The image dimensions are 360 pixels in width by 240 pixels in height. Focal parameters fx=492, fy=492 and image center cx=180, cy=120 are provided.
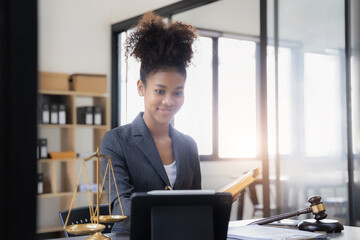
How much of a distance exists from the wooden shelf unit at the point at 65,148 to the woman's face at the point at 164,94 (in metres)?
3.30

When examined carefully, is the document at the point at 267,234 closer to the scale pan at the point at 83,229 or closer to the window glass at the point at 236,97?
the scale pan at the point at 83,229

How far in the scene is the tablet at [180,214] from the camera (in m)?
1.12

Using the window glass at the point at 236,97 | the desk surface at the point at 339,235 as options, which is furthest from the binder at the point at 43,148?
the desk surface at the point at 339,235

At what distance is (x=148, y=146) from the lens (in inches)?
72.0

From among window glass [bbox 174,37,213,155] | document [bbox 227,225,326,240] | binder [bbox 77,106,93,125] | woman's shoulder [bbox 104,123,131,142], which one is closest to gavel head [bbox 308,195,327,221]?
document [bbox 227,225,326,240]

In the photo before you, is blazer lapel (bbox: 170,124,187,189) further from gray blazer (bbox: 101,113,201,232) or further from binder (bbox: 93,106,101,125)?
binder (bbox: 93,106,101,125)

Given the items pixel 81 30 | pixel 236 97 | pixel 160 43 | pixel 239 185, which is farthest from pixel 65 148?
pixel 239 185

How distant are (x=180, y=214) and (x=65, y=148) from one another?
14.4ft

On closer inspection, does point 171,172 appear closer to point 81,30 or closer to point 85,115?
point 85,115

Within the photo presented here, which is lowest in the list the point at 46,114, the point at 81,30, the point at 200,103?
the point at 46,114

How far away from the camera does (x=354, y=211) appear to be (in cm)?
331

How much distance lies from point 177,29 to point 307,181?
207 centimetres
